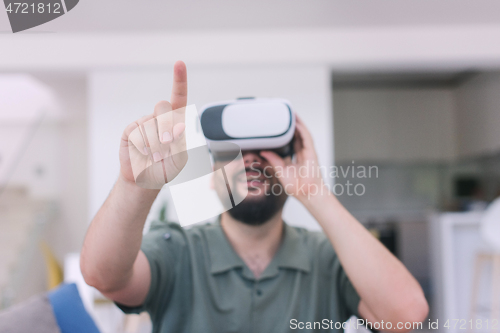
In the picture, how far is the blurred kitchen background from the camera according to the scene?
36cm

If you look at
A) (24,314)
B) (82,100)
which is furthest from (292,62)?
(82,100)

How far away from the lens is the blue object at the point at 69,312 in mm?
541

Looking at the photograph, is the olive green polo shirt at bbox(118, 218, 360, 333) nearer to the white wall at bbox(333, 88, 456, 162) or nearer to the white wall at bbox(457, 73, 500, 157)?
the white wall at bbox(457, 73, 500, 157)

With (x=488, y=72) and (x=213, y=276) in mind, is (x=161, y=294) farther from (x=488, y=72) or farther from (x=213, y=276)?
(x=488, y=72)

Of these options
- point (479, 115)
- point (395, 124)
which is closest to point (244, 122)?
point (479, 115)

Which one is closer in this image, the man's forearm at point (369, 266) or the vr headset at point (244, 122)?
the vr headset at point (244, 122)

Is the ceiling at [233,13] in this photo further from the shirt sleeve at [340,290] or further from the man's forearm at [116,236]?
the shirt sleeve at [340,290]

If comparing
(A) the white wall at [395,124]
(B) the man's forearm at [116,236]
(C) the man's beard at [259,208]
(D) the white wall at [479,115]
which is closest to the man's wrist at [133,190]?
(B) the man's forearm at [116,236]

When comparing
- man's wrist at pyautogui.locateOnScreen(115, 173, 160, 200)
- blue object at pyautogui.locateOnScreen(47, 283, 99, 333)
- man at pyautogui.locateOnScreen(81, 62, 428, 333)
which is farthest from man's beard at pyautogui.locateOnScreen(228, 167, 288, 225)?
blue object at pyautogui.locateOnScreen(47, 283, 99, 333)

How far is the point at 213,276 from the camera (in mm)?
423

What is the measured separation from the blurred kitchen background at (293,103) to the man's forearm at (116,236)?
23mm

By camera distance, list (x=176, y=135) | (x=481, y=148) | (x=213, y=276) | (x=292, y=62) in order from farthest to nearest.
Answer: (x=481, y=148) → (x=292, y=62) → (x=213, y=276) → (x=176, y=135)

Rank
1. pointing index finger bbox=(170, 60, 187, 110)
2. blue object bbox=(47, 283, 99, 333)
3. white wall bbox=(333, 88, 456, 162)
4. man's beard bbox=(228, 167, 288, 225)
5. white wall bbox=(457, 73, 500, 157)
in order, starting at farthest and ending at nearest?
white wall bbox=(333, 88, 456, 162) → white wall bbox=(457, 73, 500, 157) → blue object bbox=(47, 283, 99, 333) → man's beard bbox=(228, 167, 288, 225) → pointing index finger bbox=(170, 60, 187, 110)

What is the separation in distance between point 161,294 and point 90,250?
14cm
